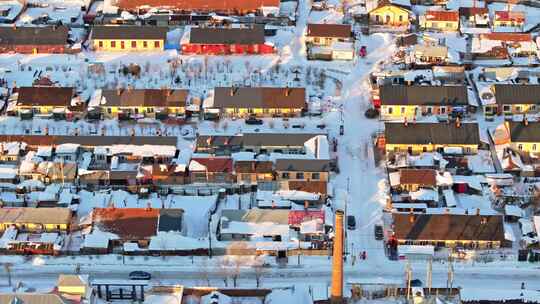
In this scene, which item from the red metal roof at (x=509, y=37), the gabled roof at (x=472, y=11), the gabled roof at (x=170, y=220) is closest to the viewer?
the gabled roof at (x=170, y=220)

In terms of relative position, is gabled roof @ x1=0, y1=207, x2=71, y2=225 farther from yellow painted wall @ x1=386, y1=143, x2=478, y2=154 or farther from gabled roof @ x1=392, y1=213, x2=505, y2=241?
yellow painted wall @ x1=386, y1=143, x2=478, y2=154

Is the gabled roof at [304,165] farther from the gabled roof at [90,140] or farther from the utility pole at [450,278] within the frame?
the utility pole at [450,278]

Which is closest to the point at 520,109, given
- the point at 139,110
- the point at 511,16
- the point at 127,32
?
the point at 511,16

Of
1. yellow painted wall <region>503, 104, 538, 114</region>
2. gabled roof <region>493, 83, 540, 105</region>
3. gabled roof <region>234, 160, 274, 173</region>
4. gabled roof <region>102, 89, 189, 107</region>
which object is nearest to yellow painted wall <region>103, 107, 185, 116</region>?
gabled roof <region>102, 89, 189, 107</region>

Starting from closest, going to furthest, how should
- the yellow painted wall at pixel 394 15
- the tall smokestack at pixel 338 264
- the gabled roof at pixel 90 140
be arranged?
the tall smokestack at pixel 338 264, the gabled roof at pixel 90 140, the yellow painted wall at pixel 394 15

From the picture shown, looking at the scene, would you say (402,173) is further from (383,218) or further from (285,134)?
(285,134)

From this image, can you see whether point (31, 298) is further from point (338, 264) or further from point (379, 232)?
point (379, 232)

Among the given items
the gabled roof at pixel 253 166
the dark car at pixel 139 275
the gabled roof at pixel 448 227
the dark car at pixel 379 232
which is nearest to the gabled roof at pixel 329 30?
the gabled roof at pixel 253 166

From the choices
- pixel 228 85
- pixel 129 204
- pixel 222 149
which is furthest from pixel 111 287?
pixel 228 85
